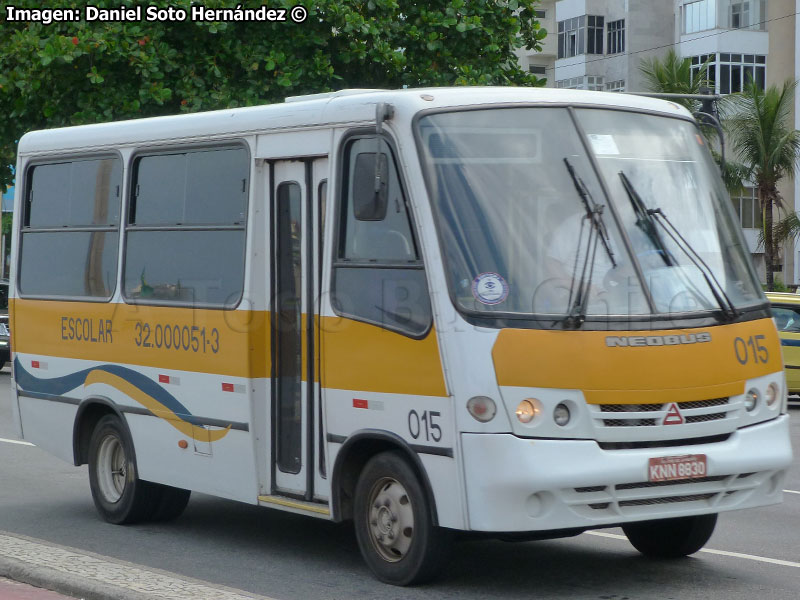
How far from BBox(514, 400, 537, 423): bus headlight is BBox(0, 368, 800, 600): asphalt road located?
105 cm

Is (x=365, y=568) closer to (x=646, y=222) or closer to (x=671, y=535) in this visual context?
(x=671, y=535)

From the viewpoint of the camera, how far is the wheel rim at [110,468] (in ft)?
34.2

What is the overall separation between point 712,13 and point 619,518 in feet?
156

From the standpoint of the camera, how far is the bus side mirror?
25.1 ft

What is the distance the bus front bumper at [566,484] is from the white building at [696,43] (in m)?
40.7

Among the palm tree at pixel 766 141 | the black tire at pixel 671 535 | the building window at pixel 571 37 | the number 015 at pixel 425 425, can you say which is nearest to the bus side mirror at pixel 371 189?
the number 015 at pixel 425 425

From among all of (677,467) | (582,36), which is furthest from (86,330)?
(582,36)

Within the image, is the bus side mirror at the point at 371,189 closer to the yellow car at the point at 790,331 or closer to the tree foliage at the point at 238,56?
the yellow car at the point at 790,331

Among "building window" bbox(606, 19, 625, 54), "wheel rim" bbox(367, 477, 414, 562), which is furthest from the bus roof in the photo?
"building window" bbox(606, 19, 625, 54)

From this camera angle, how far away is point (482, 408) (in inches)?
282

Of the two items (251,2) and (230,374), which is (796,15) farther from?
(230,374)

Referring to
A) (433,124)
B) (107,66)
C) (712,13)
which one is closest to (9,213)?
(712,13)

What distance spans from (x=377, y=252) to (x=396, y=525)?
1476 millimetres

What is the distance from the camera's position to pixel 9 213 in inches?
2689
